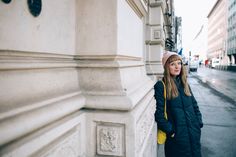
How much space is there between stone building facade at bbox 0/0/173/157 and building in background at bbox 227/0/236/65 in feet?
190

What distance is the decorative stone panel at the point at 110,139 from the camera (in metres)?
1.77

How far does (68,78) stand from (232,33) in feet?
203

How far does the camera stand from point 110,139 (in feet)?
5.84

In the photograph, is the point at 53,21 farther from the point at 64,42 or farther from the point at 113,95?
the point at 113,95

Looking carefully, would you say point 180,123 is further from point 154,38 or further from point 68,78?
point 154,38

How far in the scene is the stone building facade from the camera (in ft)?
3.84

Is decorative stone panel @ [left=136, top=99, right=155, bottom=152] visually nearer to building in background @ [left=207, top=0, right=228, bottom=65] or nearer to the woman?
the woman

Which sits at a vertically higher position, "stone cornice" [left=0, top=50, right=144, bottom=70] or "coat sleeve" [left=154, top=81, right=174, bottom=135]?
"stone cornice" [left=0, top=50, right=144, bottom=70]

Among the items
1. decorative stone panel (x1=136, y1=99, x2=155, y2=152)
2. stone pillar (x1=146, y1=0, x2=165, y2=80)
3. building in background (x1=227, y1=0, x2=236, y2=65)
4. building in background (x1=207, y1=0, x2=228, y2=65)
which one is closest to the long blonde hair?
decorative stone panel (x1=136, y1=99, x2=155, y2=152)

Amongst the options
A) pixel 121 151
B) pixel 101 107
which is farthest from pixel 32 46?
pixel 121 151

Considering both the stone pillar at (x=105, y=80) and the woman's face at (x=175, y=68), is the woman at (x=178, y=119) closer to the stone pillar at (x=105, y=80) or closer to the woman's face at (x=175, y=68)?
the woman's face at (x=175, y=68)

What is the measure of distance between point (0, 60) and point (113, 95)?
897 mm

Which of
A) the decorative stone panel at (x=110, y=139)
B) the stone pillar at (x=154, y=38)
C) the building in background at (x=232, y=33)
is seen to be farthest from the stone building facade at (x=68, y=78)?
the building in background at (x=232, y=33)

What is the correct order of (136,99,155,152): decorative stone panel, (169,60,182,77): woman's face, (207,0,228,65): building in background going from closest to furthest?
(136,99,155,152): decorative stone panel < (169,60,182,77): woman's face < (207,0,228,65): building in background
